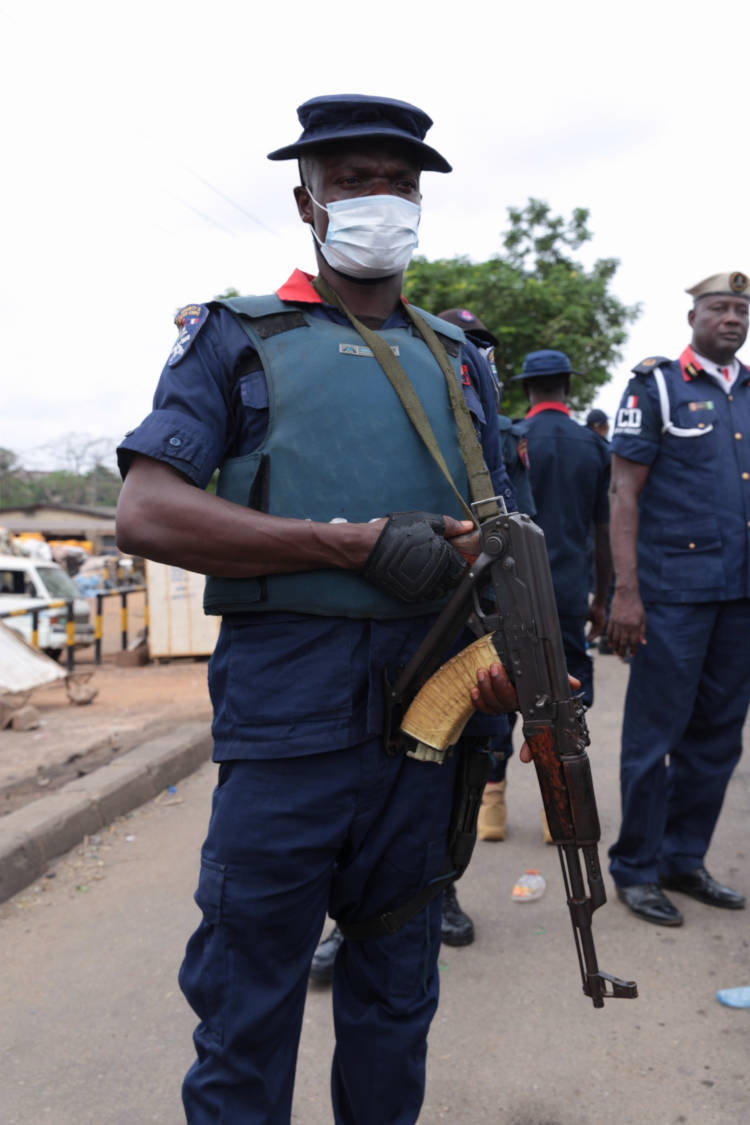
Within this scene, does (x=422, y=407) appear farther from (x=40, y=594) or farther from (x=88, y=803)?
(x=40, y=594)

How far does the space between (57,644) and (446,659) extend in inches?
480

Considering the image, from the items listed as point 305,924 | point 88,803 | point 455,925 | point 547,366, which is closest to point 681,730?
point 455,925

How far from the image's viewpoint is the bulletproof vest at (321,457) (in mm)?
1616

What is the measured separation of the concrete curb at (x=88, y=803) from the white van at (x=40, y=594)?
6.84 m

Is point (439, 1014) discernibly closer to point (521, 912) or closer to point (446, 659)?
point (521, 912)

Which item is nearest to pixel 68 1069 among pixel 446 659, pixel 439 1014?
pixel 439 1014

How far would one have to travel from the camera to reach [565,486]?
4.06 m

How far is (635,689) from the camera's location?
3387 millimetres

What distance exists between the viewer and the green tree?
1852 centimetres

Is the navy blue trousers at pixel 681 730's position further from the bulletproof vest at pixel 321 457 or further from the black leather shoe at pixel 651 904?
the bulletproof vest at pixel 321 457

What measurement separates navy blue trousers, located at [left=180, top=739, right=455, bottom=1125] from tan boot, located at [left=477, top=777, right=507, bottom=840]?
225 centimetres

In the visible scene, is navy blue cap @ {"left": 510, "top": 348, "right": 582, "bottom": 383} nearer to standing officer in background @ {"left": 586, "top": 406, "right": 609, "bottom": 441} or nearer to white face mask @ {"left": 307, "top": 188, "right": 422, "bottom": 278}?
white face mask @ {"left": 307, "top": 188, "right": 422, "bottom": 278}

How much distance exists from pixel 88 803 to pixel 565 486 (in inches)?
103

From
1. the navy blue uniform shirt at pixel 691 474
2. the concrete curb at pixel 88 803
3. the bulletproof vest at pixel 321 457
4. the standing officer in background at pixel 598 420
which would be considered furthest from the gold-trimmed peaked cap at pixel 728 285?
the standing officer in background at pixel 598 420
